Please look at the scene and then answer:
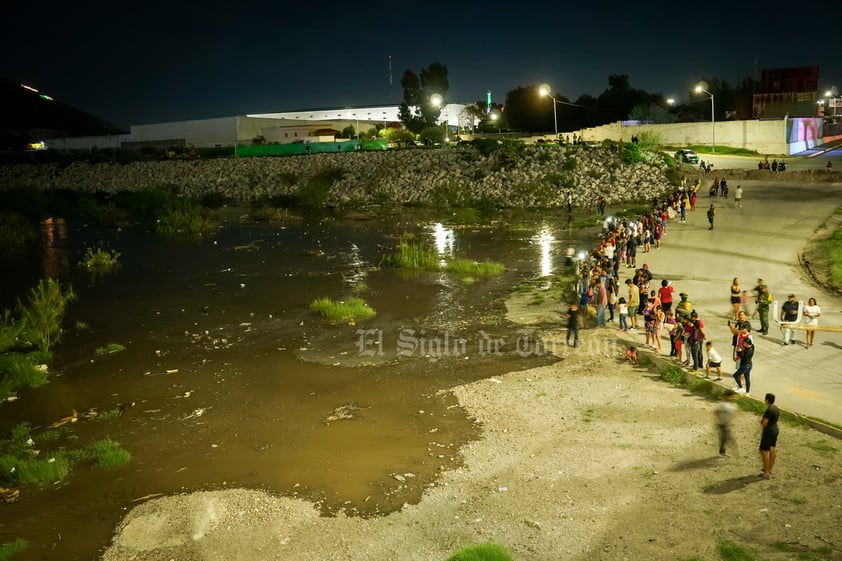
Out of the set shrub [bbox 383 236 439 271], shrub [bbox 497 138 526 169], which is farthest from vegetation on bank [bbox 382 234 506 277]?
shrub [bbox 497 138 526 169]

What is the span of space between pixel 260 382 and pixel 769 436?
34.7ft

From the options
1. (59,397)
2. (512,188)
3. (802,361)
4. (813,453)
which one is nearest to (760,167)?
(512,188)

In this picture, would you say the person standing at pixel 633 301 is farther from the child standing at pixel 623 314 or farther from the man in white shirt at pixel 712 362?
the man in white shirt at pixel 712 362

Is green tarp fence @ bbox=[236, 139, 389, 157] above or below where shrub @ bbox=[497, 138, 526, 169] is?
above

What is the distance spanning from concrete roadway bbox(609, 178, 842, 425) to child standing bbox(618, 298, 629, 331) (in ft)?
1.48

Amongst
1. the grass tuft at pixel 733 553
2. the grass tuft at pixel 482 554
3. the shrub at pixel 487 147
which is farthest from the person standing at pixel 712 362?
the shrub at pixel 487 147

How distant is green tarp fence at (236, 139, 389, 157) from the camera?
64875 mm

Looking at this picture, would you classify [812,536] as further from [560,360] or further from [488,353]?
[488,353]

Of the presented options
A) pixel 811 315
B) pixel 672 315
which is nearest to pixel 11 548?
pixel 672 315

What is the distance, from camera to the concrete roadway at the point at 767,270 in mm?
12633

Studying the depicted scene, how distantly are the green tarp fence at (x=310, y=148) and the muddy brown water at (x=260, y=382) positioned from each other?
36.4 m

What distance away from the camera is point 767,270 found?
2205 centimetres

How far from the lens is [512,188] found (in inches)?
1886

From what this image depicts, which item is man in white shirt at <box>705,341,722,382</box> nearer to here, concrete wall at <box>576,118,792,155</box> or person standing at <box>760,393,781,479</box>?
person standing at <box>760,393,781,479</box>
